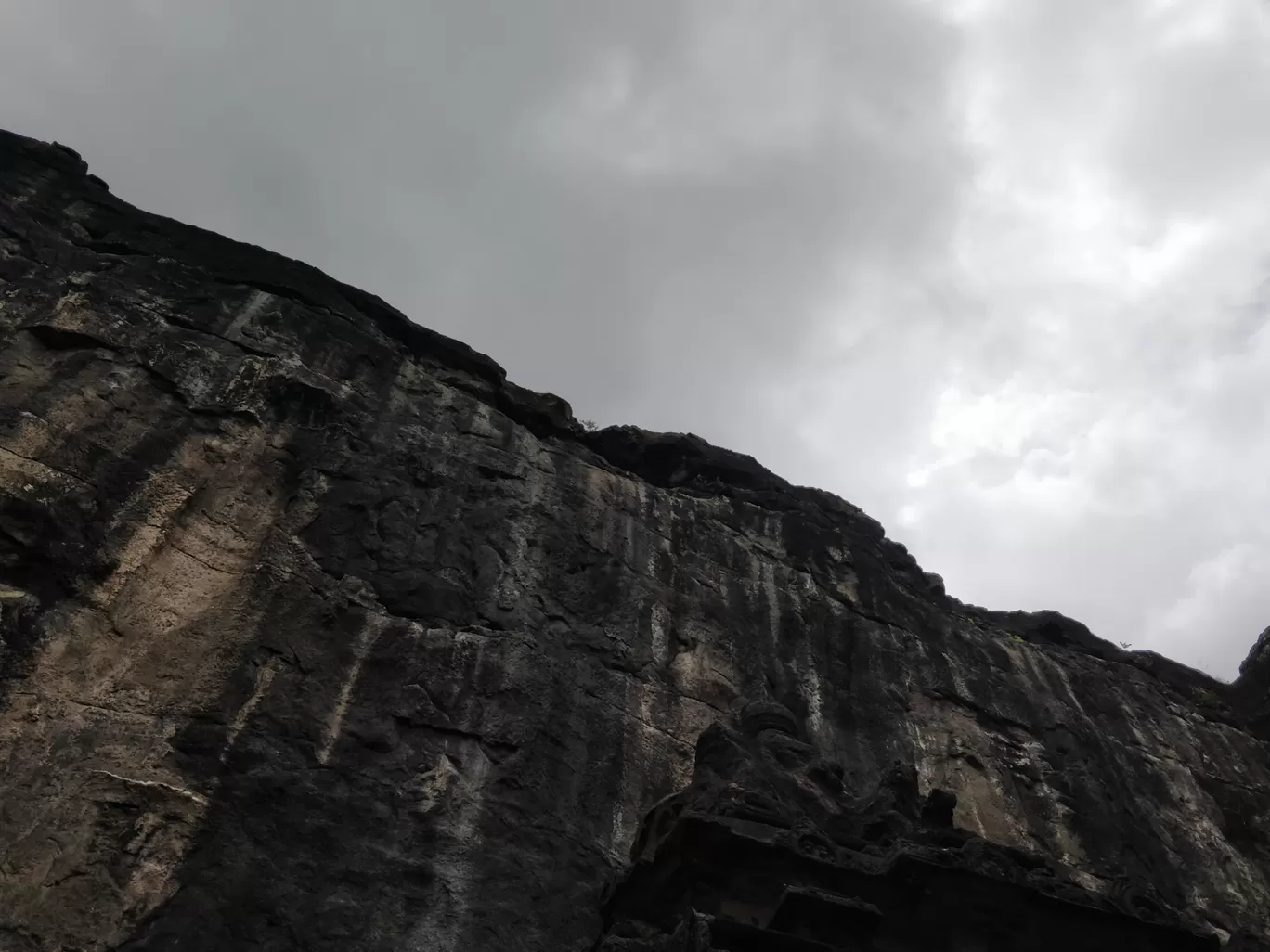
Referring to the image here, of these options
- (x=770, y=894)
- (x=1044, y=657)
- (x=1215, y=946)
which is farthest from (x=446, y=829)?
(x=1044, y=657)

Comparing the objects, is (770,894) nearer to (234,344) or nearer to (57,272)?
(234,344)

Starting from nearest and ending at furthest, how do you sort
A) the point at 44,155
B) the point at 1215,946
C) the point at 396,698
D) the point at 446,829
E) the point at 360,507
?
1. the point at 1215,946
2. the point at 446,829
3. the point at 396,698
4. the point at 360,507
5. the point at 44,155

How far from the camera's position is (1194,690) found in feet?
69.8

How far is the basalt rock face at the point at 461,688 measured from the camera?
9266 mm

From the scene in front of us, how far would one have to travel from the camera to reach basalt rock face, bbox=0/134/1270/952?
927 centimetres

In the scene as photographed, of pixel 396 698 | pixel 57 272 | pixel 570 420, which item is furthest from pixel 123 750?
pixel 570 420

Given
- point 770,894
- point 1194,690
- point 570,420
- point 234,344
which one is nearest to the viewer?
point 770,894

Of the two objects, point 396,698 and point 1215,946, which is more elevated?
point 396,698

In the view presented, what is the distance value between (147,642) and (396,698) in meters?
2.74

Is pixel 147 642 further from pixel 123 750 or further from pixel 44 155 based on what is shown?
pixel 44 155

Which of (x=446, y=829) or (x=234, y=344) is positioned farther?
(x=234, y=344)

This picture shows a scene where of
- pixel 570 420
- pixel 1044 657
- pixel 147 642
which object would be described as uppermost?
pixel 570 420

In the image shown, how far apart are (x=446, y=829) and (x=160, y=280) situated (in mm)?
9433

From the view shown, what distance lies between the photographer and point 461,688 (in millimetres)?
12578
